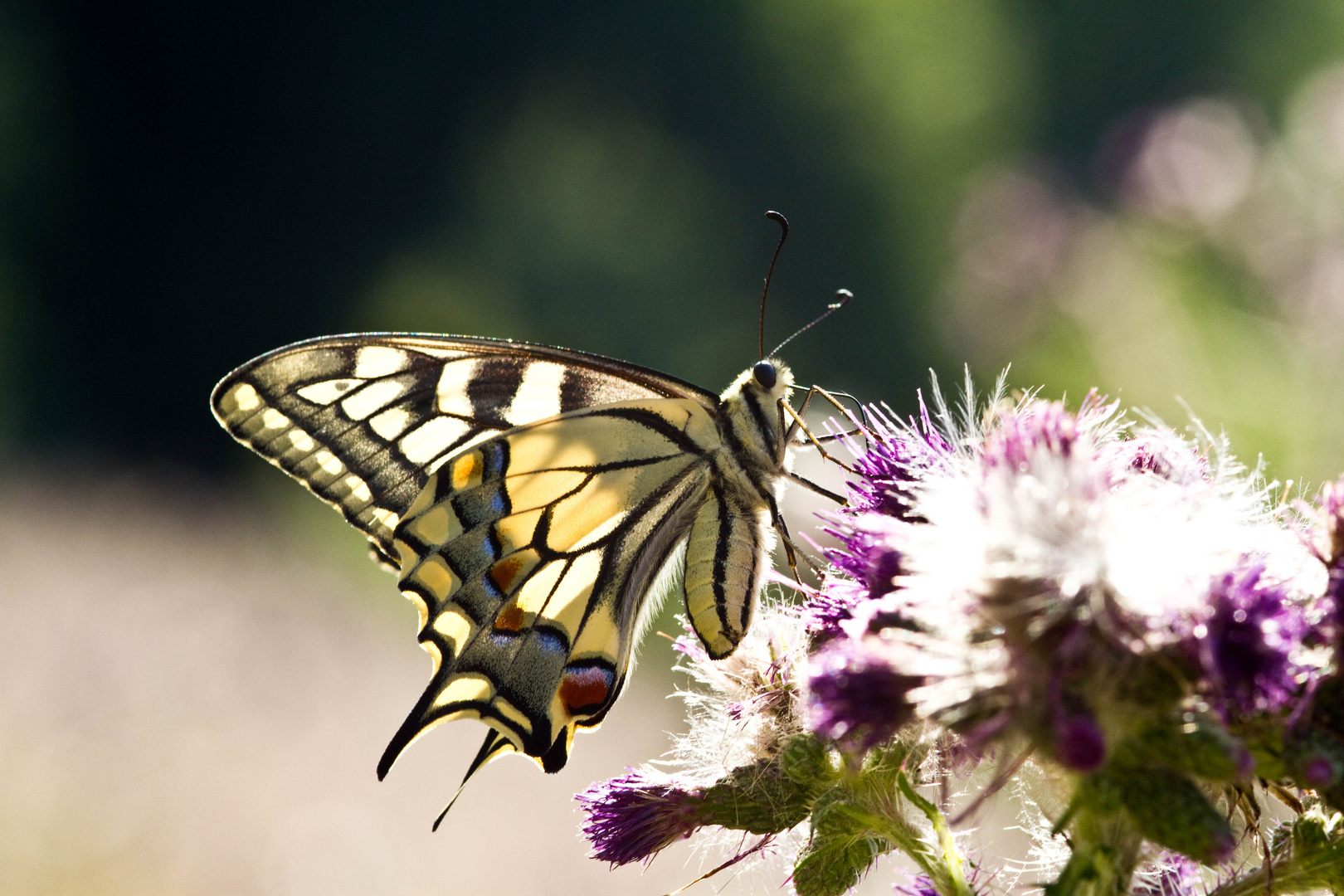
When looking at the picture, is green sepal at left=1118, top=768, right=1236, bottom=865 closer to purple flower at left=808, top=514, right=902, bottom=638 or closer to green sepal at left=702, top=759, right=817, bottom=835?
purple flower at left=808, top=514, right=902, bottom=638

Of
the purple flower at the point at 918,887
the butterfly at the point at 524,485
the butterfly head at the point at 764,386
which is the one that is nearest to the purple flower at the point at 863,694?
the purple flower at the point at 918,887

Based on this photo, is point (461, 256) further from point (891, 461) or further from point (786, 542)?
point (891, 461)

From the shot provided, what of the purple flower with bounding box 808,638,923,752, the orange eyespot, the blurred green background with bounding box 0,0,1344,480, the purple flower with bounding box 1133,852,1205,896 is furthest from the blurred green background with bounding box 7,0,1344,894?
the purple flower with bounding box 808,638,923,752

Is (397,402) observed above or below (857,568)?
above

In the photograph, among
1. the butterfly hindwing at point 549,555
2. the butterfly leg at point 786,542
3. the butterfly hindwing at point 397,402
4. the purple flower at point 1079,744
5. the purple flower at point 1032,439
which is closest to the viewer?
the purple flower at point 1079,744

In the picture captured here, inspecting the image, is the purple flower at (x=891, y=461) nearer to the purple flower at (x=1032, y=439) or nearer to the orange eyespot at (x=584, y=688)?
the purple flower at (x=1032, y=439)

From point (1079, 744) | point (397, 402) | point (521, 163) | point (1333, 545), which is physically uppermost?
point (521, 163)

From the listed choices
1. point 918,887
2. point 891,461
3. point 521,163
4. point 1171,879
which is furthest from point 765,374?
point 521,163
